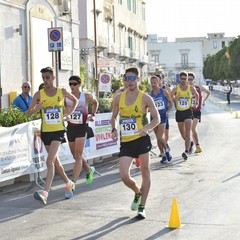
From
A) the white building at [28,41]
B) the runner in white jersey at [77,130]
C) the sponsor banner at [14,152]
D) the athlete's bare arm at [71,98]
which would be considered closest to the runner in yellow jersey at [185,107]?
the runner in white jersey at [77,130]

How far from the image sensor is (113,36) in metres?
46.2

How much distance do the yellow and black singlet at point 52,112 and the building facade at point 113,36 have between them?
70.3 ft

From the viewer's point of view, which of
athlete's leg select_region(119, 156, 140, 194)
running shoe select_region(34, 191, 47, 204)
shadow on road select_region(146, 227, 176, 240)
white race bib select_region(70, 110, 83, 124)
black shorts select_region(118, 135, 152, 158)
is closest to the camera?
shadow on road select_region(146, 227, 176, 240)

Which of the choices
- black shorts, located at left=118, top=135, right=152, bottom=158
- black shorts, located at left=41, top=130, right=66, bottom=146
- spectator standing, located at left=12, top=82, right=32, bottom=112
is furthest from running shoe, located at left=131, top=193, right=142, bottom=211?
spectator standing, located at left=12, top=82, right=32, bottom=112

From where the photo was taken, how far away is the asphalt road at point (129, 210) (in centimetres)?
689

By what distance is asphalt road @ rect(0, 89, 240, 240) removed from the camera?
689 centimetres

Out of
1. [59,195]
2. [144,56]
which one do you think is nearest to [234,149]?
[59,195]

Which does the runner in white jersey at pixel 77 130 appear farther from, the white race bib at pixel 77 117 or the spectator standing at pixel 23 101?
the spectator standing at pixel 23 101

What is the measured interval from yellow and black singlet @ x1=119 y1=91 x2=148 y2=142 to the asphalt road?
1064mm

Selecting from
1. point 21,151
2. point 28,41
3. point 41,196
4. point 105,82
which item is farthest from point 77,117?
point 105,82

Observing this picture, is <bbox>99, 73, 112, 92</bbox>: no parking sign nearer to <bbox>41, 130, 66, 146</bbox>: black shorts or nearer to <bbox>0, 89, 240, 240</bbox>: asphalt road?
<bbox>0, 89, 240, 240</bbox>: asphalt road

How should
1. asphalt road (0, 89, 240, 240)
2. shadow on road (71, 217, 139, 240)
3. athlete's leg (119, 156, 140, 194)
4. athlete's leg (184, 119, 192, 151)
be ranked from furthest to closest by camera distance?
athlete's leg (184, 119, 192, 151), athlete's leg (119, 156, 140, 194), asphalt road (0, 89, 240, 240), shadow on road (71, 217, 139, 240)

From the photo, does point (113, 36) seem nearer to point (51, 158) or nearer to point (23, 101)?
point (23, 101)

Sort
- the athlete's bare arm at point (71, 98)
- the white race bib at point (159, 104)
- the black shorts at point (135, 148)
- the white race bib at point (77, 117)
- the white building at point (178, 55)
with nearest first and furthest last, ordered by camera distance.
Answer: the black shorts at point (135, 148) < the athlete's bare arm at point (71, 98) < the white race bib at point (77, 117) < the white race bib at point (159, 104) < the white building at point (178, 55)
